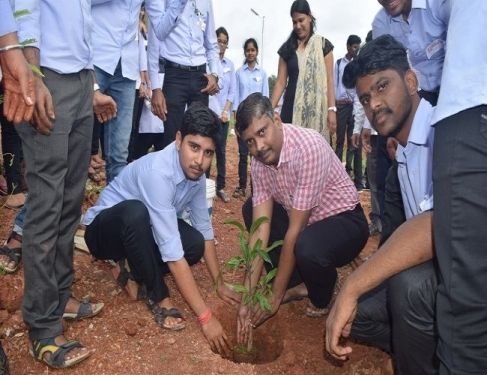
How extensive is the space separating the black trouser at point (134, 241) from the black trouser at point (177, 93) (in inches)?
41.9

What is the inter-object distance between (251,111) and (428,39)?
1030 mm

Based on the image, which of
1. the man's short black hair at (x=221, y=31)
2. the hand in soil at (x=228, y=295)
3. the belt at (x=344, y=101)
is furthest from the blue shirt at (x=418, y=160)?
the man's short black hair at (x=221, y=31)

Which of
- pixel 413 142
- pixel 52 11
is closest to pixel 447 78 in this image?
pixel 413 142

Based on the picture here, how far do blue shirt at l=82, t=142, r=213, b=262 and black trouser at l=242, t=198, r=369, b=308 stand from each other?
65 cm

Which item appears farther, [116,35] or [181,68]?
[181,68]

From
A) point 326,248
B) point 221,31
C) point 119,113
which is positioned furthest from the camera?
point 221,31

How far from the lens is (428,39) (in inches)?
97.3

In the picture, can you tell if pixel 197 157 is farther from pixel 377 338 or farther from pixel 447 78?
pixel 447 78

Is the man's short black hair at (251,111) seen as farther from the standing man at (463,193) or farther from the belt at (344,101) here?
the belt at (344,101)

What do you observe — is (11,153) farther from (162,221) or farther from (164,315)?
(164,315)

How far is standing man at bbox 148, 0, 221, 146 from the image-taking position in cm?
357

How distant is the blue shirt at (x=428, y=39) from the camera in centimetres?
229

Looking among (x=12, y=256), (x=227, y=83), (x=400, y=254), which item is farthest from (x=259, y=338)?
(x=227, y=83)

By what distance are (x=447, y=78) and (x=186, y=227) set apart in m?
1.92
